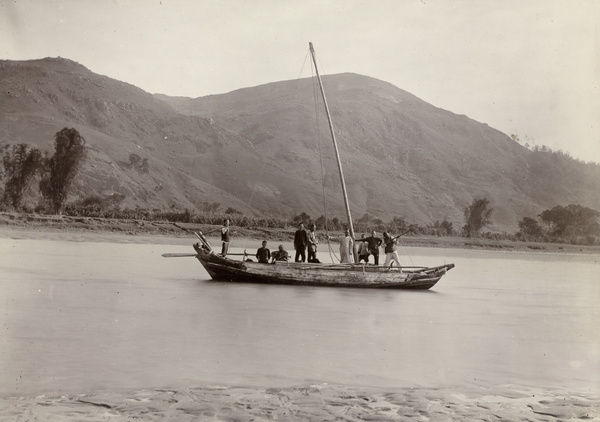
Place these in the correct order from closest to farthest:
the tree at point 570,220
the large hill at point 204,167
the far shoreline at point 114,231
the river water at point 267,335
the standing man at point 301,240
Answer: the river water at point 267,335 < the standing man at point 301,240 < the far shoreline at point 114,231 < the tree at point 570,220 < the large hill at point 204,167

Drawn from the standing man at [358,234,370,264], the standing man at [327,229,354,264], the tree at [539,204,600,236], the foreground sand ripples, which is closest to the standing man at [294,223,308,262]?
the standing man at [327,229,354,264]

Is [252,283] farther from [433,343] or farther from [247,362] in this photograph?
[247,362]

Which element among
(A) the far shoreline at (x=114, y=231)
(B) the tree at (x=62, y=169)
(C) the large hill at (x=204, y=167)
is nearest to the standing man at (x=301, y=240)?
(A) the far shoreline at (x=114, y=231)

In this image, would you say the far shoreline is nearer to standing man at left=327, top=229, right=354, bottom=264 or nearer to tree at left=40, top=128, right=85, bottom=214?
tree at left=40, top=128, right=85, bottom=214

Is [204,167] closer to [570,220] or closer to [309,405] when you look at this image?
[570,220]

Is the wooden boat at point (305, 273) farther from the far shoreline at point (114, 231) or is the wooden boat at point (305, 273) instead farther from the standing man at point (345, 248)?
the far shoreline at point (114, 231)

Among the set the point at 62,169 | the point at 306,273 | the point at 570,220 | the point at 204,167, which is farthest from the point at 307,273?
the point at 204,167
